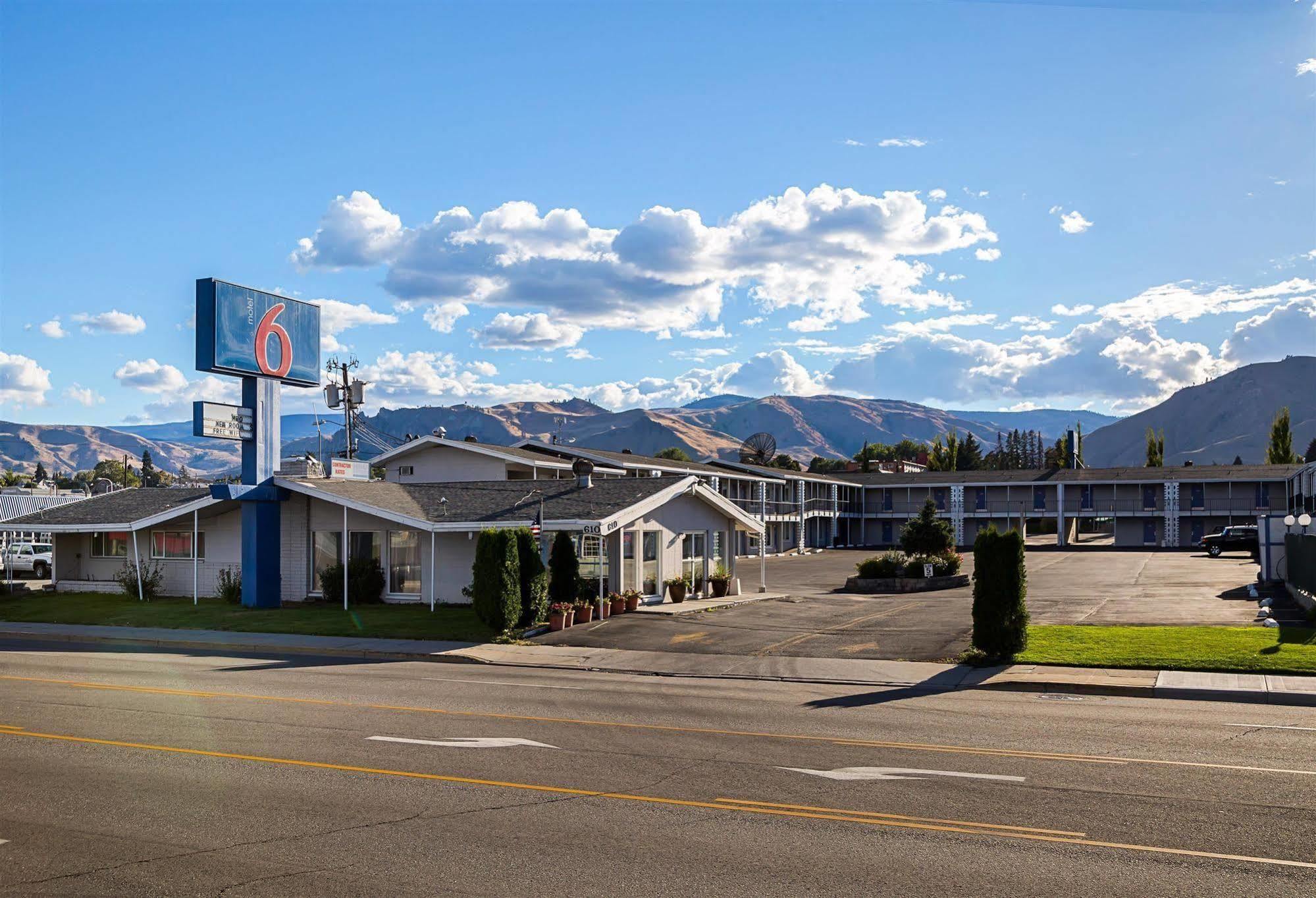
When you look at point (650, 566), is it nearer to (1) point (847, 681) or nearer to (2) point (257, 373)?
(2) point (257, 373)

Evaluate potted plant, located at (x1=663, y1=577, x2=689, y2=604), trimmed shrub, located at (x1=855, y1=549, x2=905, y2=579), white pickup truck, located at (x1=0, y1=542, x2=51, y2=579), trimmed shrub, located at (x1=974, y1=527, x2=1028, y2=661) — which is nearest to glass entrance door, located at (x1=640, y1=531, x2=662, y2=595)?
potted plant, located at (x1=663, y1=577, x2=689, y2=604)

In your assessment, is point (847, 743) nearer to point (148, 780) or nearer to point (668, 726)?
point (668, 726)

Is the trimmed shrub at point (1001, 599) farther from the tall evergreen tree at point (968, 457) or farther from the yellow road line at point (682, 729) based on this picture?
the tall evergreen tree at point (968, 457)

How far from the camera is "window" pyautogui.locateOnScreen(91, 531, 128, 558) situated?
137 feet

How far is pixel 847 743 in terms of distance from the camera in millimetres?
13852

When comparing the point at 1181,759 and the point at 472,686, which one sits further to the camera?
the point at 472,686

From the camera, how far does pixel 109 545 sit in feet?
139

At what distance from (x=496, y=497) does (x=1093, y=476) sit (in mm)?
65203

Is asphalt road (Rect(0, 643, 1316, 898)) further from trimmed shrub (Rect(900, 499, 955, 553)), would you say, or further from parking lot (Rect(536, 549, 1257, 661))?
trimmed shrub (Rect(900, 499, 955, 553))

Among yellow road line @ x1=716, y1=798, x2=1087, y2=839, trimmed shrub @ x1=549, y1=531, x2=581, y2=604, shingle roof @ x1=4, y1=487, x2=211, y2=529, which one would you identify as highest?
shingle roof @ x1=4, y1=487, x2=211, y2=529

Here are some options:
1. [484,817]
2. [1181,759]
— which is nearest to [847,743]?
[1181,759]

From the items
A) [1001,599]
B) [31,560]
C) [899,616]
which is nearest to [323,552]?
[899,616]

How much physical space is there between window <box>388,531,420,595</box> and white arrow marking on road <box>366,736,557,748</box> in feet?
70.4

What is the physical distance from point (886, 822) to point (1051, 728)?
249 inches
